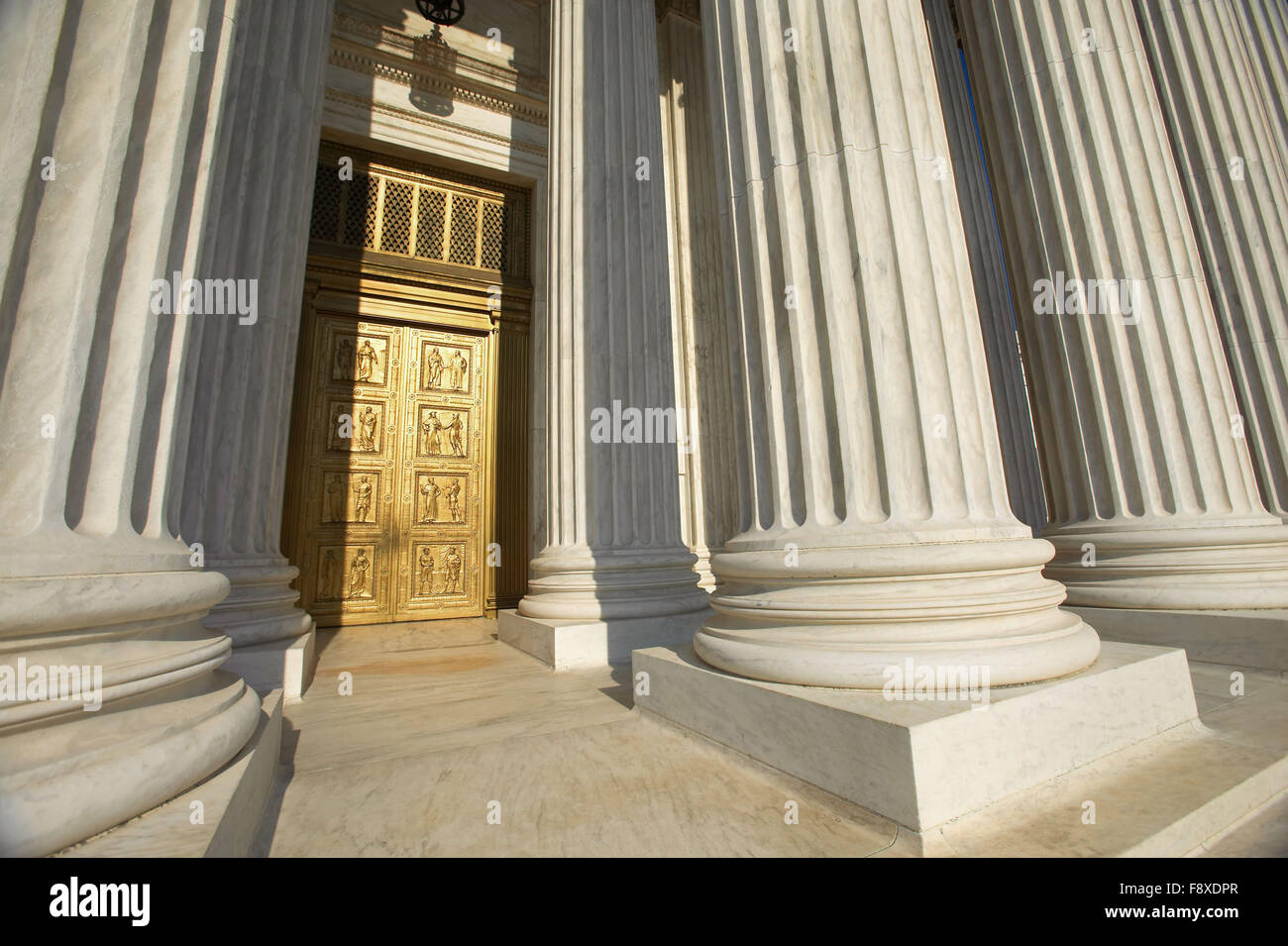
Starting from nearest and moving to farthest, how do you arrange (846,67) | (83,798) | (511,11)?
(83,798) < (846,67) < (511,11)

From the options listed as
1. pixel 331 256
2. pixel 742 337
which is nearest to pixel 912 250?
pixel 742 337

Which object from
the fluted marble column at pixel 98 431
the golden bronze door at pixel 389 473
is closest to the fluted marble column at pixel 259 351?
the fluted marble column at pixel 98 431

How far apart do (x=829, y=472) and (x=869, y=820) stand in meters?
1.62

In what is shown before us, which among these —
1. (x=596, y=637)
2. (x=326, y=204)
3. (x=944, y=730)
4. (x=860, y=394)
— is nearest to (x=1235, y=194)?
(x=860, y=394)

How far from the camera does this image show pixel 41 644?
187 cm

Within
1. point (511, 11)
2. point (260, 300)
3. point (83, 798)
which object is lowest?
Answer: point (83, 798)

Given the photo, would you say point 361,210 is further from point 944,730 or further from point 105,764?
point 944,730

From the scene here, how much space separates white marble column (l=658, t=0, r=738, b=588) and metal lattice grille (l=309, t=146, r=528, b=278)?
3170 millimetres

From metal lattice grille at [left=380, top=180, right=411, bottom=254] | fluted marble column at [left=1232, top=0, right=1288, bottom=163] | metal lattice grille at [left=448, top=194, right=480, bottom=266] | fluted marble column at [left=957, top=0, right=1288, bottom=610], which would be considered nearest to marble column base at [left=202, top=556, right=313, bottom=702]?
fluted marble column at [left=957, top=0, right=1288, bottom=610]

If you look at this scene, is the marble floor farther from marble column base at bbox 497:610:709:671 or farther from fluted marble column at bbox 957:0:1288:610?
marble column base at bbox 497:610:709:671

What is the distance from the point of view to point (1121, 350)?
4988mm

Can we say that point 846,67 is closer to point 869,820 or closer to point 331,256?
point 869,820

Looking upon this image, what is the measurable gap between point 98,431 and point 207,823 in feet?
5.13

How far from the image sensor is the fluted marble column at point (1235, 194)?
635 centimetres
